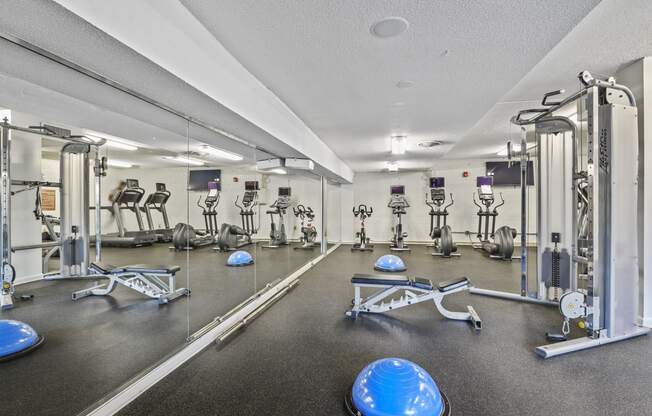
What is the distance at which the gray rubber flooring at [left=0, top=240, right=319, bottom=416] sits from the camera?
73.4 inches

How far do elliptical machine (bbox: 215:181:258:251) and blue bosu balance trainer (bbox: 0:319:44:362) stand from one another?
5.37 ft

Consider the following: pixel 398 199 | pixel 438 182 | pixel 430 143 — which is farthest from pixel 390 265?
pixel 438 182

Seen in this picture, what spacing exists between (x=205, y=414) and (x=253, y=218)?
2.58 meters

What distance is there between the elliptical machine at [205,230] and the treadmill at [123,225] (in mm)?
226

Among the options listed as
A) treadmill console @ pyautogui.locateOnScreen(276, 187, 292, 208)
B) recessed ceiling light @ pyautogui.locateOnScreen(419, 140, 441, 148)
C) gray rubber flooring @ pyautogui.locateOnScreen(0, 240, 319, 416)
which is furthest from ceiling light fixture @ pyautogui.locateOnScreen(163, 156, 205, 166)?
recessed ceiling light @ pyautogui.locateOnScreen(419, 140, 441, 148)

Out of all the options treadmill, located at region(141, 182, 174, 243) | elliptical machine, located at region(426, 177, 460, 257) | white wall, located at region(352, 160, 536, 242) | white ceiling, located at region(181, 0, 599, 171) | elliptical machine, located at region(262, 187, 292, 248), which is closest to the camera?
white ceiling, located at region(181, 0, 599, 171)

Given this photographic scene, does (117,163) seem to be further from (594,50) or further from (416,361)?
(594,50)

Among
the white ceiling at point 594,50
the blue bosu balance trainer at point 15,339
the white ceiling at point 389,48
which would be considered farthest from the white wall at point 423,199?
the blue bosu balance trainer at point 15,339

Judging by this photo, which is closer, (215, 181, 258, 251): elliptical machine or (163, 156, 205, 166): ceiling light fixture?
(163, 156, 205, 166): ceiling light fixture

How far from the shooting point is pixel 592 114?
2.44 meters

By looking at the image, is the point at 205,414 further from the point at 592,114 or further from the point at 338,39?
the point at 592,114

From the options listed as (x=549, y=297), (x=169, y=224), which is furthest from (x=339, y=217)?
(x=169, y=224)

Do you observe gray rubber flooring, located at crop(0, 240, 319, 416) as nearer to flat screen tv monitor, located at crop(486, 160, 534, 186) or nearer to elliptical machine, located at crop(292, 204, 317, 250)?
elliptical machine, located at crop(292, 204, 317, 250)

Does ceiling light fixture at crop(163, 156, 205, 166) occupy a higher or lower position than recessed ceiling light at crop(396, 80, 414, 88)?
lower
